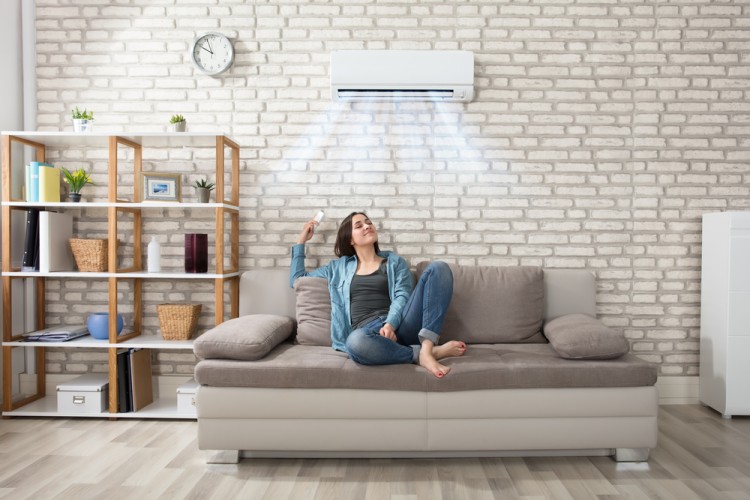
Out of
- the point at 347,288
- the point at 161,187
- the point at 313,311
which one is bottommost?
the point at 313,311

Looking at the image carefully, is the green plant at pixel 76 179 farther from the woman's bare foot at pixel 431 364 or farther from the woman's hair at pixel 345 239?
the woman's bare foot at pixel 431 364

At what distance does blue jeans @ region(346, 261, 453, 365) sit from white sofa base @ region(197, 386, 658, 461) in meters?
0.17

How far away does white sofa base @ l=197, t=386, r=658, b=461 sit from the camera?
8.67 ft

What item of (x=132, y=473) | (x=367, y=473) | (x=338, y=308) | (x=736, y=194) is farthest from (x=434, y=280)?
(x=736, y=194)

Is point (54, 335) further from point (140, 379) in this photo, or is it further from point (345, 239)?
point (345, 239)

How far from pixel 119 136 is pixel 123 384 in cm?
140

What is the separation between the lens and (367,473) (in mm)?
2582

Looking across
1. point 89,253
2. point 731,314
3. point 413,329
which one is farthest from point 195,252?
point 731,314

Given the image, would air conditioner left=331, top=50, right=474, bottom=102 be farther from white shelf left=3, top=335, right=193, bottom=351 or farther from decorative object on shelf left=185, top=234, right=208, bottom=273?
white shelf left=3, top=335, right=193, bottom=351

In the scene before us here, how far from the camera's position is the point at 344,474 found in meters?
2.57

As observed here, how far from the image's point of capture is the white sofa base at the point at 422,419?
2643 millimetres

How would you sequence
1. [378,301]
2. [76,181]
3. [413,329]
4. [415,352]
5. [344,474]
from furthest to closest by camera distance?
[76,181]
[378,301]
[413,329]
[415,352]
[344,474]

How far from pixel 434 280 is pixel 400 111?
1.27m

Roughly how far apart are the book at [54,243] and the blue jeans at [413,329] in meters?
1.84
